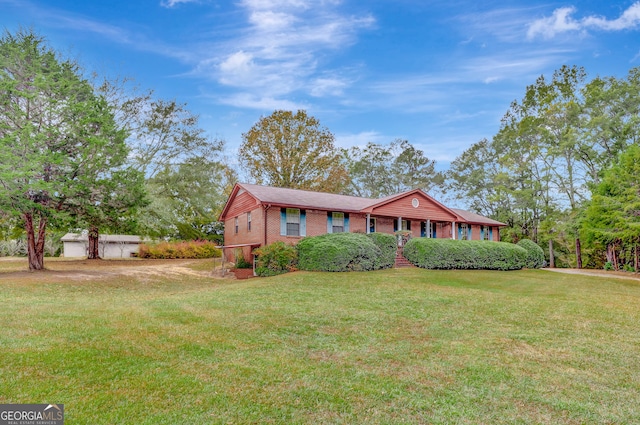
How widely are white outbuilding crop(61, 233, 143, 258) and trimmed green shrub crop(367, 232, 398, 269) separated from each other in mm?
26024

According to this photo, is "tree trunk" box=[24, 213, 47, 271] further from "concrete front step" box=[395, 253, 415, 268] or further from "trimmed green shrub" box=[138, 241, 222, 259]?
"concrete front step" box=[395, 253, 415, 268]

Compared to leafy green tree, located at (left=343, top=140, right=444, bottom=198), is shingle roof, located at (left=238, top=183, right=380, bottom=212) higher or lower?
lower

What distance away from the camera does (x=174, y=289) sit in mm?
13875

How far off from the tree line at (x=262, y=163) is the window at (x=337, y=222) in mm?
10114

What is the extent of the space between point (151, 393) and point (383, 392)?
2.61 metres

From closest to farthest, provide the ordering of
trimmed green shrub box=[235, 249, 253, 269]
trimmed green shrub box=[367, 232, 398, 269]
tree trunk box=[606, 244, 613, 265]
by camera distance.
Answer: trimmed green shrub box=[367, 232, 398, 269] < trimmed green shrub box=[235, 249, 253, 269] < tree trunk box=[606, 244, 613, 265]

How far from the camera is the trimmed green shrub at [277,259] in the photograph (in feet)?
57.1

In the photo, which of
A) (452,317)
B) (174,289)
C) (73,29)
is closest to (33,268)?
(174,289)

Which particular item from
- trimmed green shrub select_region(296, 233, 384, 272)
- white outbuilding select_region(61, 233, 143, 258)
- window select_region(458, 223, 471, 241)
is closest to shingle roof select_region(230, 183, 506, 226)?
trimmed green shrub select_region(296, 233, 384, 272)

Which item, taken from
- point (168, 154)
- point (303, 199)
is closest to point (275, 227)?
point (303, 199)

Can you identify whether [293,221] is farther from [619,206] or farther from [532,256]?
[619,206]

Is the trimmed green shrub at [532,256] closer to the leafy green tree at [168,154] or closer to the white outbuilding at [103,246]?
the leafy green tree at [168,154]

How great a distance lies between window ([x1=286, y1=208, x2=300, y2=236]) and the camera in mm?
20375

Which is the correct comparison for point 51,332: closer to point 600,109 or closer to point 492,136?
point 600,109
